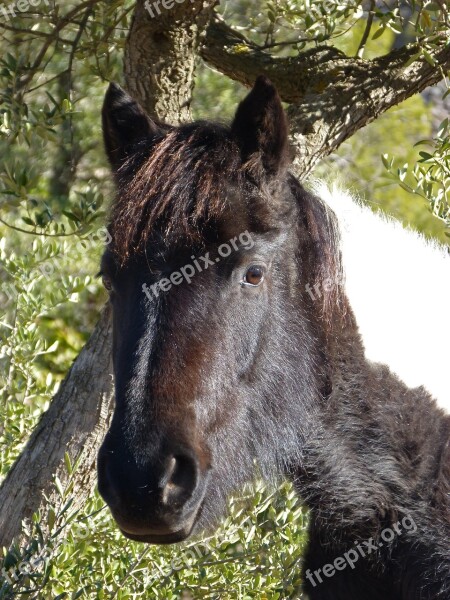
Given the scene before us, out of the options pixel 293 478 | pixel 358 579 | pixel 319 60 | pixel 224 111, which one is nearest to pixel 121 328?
pixel 293 478

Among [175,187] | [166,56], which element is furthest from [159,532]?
[166,56]

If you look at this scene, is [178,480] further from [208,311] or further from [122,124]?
[122,124]

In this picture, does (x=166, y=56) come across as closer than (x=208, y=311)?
No

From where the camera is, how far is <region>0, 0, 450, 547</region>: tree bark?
4.02 meters

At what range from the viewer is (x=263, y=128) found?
2.85 metres

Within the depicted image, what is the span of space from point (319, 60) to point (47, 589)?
9.61 feet

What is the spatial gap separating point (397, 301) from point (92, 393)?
5.80 ft

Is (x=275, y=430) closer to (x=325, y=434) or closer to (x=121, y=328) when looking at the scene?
(x=325, y=434)

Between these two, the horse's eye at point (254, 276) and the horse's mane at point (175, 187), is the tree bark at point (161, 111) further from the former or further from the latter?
the horse's eye at point (254, 276)

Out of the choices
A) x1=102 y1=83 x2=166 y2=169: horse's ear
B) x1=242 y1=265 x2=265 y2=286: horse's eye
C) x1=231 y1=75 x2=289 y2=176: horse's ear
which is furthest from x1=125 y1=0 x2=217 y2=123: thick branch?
x1=242 y1=265 x2=265 y2=286: horse's eye

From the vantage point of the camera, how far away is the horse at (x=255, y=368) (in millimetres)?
2422

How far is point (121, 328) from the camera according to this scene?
8.77 ft

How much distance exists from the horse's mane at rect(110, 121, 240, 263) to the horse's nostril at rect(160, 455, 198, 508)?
0.69m

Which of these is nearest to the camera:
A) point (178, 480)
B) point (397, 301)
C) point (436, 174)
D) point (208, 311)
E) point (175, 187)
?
point (178, 480)
